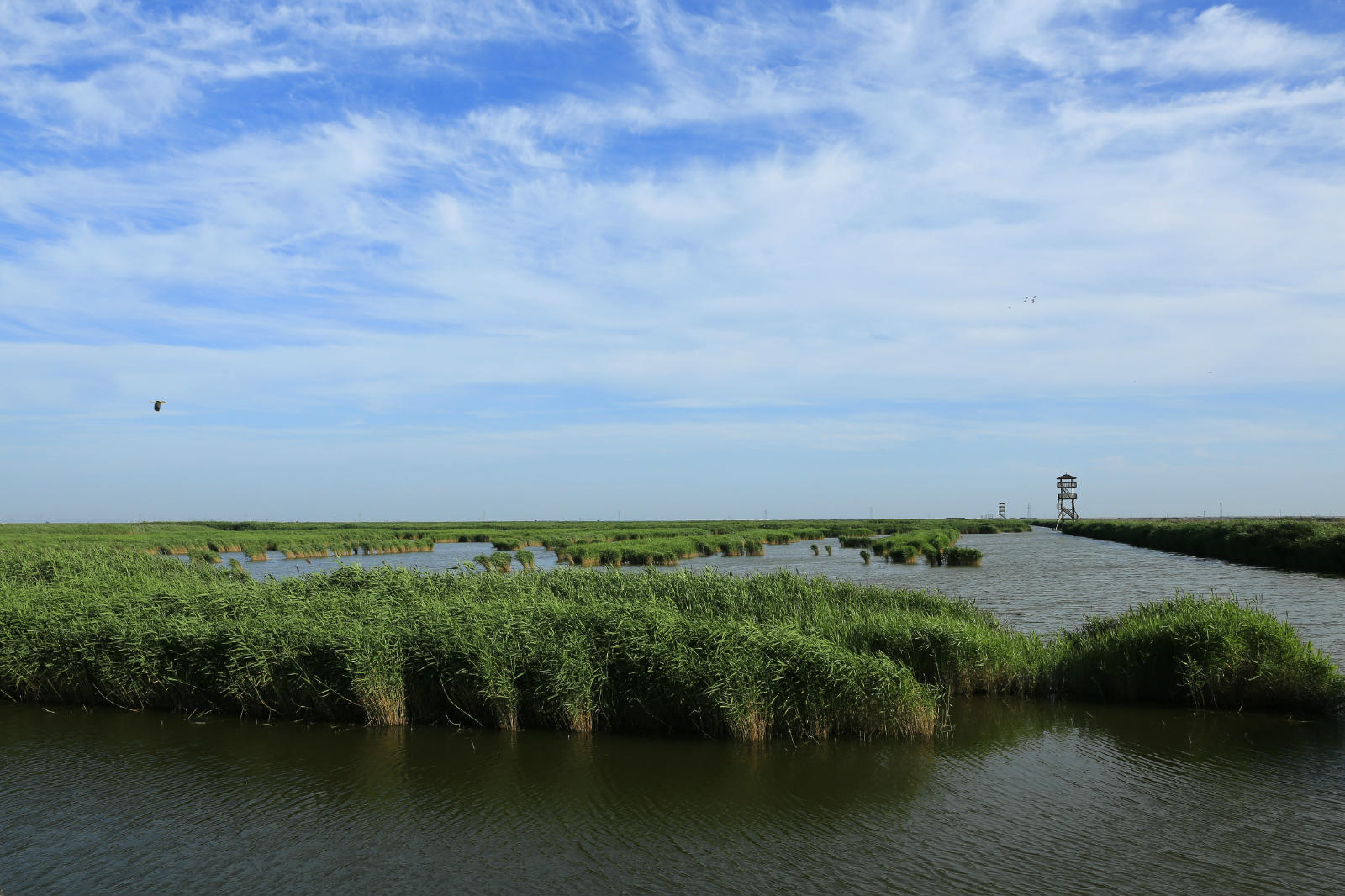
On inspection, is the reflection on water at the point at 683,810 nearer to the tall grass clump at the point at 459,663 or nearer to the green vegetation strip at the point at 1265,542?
the tall grass clump at the point at 459,663

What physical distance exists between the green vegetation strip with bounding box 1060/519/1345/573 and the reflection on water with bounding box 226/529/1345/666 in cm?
144

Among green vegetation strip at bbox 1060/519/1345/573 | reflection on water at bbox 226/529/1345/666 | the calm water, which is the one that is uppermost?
green vegetation strip at bbox 1060/519/1345/573

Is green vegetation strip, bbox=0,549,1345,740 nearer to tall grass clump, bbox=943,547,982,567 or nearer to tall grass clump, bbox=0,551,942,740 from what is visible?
tall grass clump, bbox=0,551,942,740

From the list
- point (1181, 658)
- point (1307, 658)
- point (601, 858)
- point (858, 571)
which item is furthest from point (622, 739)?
point (858, 571)

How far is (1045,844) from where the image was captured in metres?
8.53

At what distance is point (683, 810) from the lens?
9703 mm

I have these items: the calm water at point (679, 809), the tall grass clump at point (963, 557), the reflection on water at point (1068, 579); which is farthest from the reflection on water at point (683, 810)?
the tall grass clump at point (963, 557)

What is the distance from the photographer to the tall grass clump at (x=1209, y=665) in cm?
1280

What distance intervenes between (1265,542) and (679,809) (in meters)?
46.4

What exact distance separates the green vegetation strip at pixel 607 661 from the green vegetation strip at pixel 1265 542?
30.0 metres

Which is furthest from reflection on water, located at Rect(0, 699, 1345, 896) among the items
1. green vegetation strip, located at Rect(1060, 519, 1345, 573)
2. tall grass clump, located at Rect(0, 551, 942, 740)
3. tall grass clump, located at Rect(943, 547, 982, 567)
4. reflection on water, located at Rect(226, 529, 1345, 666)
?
green vegetation strip, located at Rect(1060, 519, 1345, 573)

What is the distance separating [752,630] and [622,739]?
2.58 meters

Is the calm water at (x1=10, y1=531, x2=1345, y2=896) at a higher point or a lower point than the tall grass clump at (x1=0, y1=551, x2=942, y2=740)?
lower

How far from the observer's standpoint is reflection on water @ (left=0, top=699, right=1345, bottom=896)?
805cm
